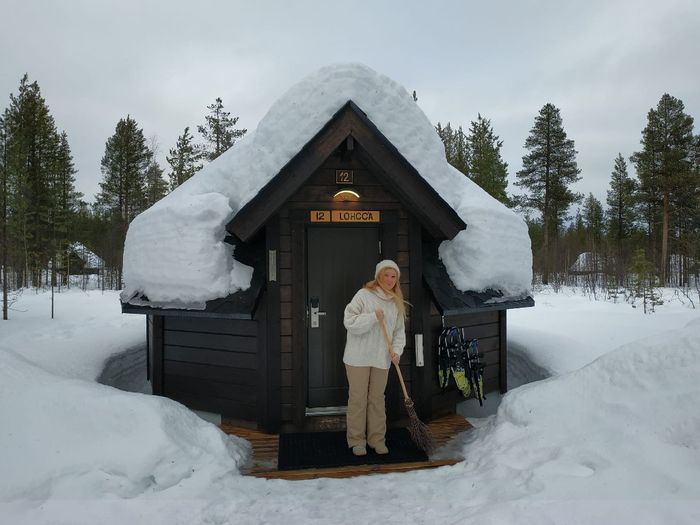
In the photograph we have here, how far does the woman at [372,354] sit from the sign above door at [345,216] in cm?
106

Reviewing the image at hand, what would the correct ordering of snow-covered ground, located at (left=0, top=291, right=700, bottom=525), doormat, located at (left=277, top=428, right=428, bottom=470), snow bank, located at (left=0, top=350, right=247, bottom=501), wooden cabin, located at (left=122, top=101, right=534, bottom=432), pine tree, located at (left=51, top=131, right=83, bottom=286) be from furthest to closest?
pine tree, located at (left=51, top=131, right=83, bottom=286) → wooden cabin, located at (left=122, top=101, right=534, bottom=432) → doormat, located at (left=277, top=428, right=428, bottom=470) → snow bank, located at (left=0, top=350, right=247, bottom=501) → snow-covered ground, located at (left=0, top=291, right=700, bottom=525)

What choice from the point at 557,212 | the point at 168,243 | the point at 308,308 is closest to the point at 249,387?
the point at 308,308

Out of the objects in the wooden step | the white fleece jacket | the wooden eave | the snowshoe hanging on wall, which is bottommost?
the wooden step

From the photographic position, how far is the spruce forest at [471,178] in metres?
22.9

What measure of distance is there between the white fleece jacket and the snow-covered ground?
3.55ft

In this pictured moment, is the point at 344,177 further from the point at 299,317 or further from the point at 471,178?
the point at 471,178

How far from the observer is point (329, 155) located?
15.5ft

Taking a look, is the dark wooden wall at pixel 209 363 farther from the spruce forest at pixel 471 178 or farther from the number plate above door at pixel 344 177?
the spruce forest at pixel 471 178

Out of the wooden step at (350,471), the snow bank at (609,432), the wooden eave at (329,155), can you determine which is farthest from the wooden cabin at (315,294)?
the snow bank at (609,432)

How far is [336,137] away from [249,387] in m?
3.28

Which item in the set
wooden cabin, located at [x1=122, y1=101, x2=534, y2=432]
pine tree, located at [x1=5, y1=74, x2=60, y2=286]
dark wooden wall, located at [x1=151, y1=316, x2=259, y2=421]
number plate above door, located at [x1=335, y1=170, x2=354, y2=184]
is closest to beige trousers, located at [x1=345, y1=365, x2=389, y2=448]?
wooden cabin, located at [x1=122, y1=101, x2=534, y2=432]

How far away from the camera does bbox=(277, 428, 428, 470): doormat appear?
13.0 feet

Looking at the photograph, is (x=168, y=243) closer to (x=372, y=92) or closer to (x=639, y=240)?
(x=372, y=92)

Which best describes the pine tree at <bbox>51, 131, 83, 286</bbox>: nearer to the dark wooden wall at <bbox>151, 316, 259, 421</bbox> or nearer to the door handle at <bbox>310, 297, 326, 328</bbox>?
the dark wooden wall at <bbox>151, 316, 259, 421</bbox>
